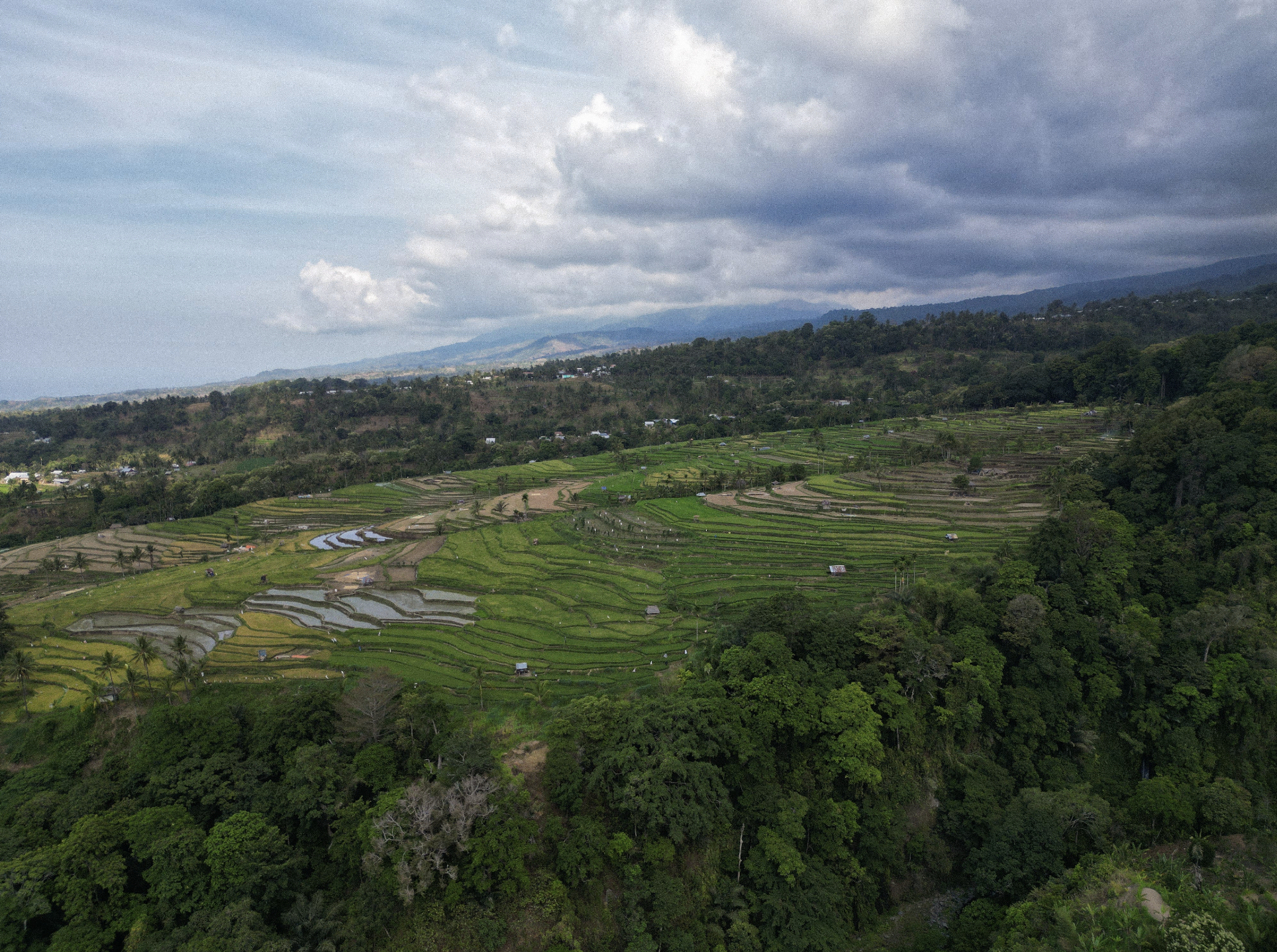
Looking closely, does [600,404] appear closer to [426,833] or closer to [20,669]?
[20,669]

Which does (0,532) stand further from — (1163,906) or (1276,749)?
(1276,749)

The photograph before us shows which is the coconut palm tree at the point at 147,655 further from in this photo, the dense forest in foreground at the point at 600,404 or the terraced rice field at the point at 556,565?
the dense forest in foreground at the point at 600,404

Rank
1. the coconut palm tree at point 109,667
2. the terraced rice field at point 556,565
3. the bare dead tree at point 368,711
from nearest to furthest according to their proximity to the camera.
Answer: the bare dead tree at point 368,711, the coconut palm tree at point 109,667, the terraced rice field at point 556,565

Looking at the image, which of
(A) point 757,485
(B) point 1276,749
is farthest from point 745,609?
(A) point 757,485

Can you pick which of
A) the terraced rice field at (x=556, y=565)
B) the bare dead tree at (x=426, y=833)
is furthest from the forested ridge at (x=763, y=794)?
the terraced rice field at (x=556, y=565)

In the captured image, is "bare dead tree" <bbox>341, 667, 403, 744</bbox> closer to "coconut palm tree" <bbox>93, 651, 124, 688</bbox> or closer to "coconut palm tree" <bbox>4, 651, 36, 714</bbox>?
"coconut palm tree" <bbox>93, 651, 124, 688</bbox>

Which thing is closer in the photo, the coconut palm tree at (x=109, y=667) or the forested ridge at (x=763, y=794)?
the forested ridge at (x=763, y=794)

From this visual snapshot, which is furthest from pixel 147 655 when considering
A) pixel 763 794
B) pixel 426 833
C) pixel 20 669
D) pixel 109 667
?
pixel 763 794
